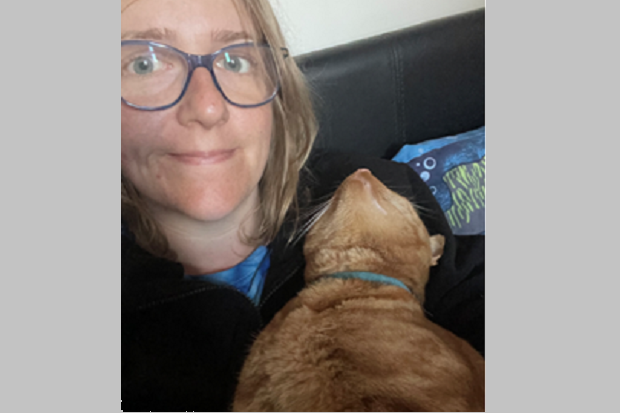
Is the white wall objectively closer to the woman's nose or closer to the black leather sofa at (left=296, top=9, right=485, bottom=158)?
the black leather sofa at (left=296, top=9, right=485, bottom=158)

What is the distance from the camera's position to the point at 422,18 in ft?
2.30

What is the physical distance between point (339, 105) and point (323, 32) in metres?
0.16

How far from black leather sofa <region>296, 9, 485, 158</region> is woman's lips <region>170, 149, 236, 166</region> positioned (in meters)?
0.27

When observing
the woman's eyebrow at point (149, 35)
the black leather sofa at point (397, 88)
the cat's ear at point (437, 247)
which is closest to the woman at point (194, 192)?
the woman's eyebrow at point (149, 35)

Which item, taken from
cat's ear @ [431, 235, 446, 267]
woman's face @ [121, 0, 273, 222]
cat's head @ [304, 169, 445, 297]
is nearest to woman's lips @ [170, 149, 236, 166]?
woman's face @ [121, 0, 273, 222]

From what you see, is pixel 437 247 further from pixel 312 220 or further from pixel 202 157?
pixel 202 157

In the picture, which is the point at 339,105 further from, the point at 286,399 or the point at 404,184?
the point at 286,399

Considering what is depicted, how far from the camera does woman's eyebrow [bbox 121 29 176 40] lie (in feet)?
1.54

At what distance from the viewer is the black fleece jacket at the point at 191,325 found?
474 mm

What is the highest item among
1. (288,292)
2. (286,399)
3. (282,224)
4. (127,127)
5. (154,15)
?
(154,15)

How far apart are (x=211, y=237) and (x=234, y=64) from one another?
273 mm

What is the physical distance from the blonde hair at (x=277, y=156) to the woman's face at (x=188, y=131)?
0.10ft

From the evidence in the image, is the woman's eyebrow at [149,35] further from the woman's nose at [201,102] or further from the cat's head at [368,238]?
the cat's head at [368,238]

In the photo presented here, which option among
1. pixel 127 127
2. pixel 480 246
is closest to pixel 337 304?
A: pixel 480 246
